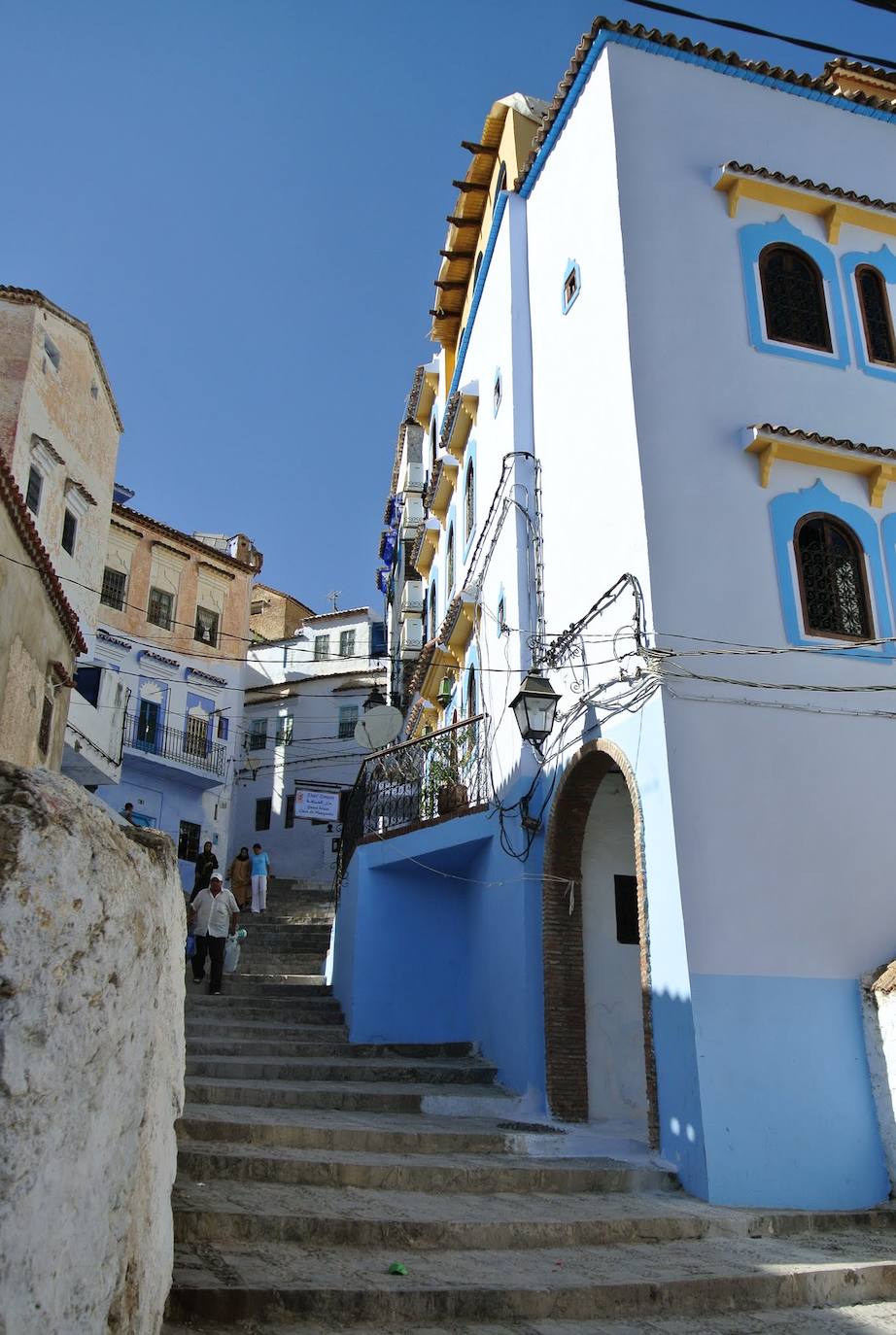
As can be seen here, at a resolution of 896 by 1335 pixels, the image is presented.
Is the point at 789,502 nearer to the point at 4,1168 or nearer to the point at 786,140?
the point at 786,140

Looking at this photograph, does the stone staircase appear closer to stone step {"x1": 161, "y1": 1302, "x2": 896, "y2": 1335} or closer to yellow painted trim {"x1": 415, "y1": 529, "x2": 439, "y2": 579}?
stone step {"x1": 161, "y1": 1302, "x2": 896, "y2": 1335}

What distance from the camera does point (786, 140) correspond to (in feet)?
40.9

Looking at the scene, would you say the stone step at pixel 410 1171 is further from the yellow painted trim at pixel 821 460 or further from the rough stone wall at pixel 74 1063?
the yellow painted trim at pixel 821 460

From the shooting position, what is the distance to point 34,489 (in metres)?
23.8

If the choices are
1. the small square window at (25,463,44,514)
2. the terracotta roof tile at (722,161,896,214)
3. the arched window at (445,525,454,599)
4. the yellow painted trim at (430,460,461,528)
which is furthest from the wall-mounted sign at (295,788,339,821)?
the terracotta roof tile at (722,161,896,214)

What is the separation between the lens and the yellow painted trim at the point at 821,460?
1053 cm

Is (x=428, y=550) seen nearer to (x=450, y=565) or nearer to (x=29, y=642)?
(x=450, y=565)

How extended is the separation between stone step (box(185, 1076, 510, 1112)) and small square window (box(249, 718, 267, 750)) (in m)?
29.4

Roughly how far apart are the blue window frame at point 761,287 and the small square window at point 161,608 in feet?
85.4

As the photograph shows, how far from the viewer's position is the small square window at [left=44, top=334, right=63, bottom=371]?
79.9ft

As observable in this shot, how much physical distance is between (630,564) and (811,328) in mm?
3639

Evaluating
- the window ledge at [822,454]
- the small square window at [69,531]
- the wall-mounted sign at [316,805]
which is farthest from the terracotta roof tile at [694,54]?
the wall-mounted sign at [316,805]

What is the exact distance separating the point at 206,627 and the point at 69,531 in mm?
10881

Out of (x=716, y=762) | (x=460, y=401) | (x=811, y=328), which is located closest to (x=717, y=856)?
(x=716, y=762)
